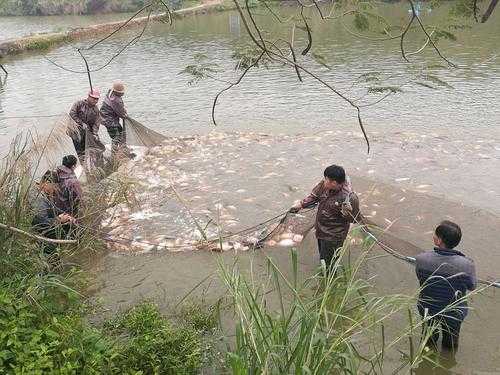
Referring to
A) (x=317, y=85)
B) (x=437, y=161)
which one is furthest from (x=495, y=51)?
(x=437, y=161)

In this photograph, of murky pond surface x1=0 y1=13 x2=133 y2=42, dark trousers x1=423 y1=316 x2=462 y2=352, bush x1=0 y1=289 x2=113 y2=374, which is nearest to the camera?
bush x1=0 y1=289 x2=113 y2=374

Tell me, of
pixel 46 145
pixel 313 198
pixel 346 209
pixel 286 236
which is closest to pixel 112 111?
pixel 46 145

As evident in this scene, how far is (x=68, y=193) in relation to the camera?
17.0 ft

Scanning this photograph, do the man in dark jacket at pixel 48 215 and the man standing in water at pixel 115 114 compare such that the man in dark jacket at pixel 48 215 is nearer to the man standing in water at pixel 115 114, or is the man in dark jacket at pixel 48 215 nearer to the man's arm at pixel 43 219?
the man's arm at pixel 43 219

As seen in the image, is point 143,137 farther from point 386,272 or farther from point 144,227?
point 386,272

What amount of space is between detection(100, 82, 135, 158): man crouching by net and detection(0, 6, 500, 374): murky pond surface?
→ 0.42 metres

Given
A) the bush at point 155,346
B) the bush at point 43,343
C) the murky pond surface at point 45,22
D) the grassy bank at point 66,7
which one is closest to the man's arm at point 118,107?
the bush at point 155,346

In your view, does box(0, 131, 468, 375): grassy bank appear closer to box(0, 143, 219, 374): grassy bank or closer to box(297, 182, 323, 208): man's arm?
box(0, 143, 219, 374): grassy bank

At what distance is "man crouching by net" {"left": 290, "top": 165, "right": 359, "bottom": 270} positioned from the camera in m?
4.45

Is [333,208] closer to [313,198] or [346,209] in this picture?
[346,209]

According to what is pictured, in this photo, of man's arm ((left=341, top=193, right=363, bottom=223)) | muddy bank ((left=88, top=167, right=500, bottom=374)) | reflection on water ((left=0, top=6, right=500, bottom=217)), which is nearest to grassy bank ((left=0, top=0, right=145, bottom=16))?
reflection on water ((left=0, top=6, right=500, bottom=217))

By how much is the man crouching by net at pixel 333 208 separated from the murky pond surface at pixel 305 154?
53 cm

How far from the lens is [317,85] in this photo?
45.9 feet

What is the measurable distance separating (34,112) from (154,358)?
1095cm
